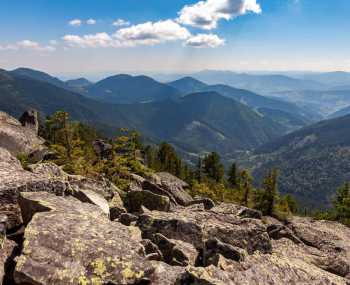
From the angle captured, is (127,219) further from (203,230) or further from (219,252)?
(219,252)

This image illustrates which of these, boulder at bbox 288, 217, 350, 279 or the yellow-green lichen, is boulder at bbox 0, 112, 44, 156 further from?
the yellow-green lichen

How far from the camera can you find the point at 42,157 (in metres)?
60.9

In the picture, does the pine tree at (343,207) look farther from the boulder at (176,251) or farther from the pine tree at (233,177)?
the boulder at (176,251)

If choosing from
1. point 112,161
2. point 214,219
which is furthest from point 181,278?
point 112,161

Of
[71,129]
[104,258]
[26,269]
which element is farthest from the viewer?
[71,129]

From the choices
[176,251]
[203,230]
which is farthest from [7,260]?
[203,230]

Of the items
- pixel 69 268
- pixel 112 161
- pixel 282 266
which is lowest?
pixel 112 161

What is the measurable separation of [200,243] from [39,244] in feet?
33.6

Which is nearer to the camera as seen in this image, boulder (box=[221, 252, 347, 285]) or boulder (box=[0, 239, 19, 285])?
boulder (box=[0, 239, 19, 285])

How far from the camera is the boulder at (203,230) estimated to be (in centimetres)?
2003

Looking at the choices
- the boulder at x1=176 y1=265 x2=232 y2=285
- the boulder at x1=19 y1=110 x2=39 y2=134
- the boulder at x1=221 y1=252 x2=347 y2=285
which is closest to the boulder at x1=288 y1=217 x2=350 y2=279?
the boulder at x1=221 y1=252 x2=347 y2=285

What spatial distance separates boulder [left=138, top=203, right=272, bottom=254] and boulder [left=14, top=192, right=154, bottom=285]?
434 cm

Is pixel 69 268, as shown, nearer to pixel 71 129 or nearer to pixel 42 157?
pixel 42 157

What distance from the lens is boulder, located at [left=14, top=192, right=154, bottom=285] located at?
38.8 ft
